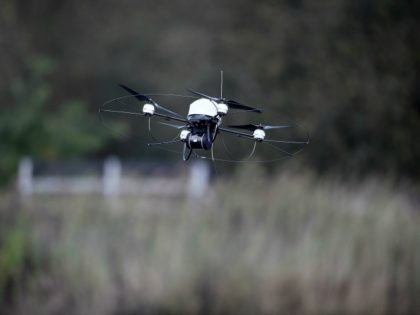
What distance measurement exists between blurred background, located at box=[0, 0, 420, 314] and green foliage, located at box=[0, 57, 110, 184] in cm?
6

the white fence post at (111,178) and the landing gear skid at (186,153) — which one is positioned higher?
the white fence post at (111,178)

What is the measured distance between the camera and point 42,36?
27.2m

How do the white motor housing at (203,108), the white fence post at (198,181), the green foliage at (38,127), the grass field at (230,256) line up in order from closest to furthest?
the white motor housing at (203,108) → the grass field at (230,256) → the white fence post at (198,181) → the green foliage at (38,127)

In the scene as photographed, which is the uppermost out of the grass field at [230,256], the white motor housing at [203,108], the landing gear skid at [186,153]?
the white motor housing at [203,108]

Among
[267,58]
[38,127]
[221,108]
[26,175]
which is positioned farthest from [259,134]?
[38,127]

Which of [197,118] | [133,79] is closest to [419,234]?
[197,118]

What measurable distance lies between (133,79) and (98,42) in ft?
10.5

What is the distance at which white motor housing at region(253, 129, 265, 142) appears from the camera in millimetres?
2367

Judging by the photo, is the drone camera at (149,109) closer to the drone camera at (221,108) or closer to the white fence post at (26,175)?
the drone camera at (221,108)

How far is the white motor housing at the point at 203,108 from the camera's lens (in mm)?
2315

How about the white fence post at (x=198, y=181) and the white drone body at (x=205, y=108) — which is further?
the white fence post at (x=198, y=181)

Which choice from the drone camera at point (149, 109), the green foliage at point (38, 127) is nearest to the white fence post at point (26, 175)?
the green foliage at point (38, 127)

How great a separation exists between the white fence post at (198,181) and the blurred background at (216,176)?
0.07 meters

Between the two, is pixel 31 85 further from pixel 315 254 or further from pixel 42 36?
pixel 315 254
